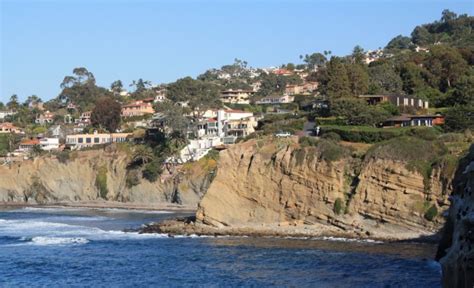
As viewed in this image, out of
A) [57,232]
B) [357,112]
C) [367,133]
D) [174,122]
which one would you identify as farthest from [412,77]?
[57,232]

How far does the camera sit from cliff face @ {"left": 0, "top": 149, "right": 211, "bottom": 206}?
3536 inches

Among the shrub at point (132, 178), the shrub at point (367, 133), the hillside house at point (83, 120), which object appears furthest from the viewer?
the hillside house at point (83, 120)

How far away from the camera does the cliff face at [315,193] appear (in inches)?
2064

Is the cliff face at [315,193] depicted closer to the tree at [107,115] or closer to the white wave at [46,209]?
the white wave at [46,209]

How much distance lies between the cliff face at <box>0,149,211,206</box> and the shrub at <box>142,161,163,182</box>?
0.59 metres

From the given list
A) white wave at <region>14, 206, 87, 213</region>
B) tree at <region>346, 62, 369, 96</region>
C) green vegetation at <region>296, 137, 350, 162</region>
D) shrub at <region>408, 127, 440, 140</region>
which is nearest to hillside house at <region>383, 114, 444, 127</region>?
shrub at <region>408, 127, 440, 140</region>

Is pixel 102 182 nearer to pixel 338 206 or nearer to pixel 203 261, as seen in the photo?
pixel 338 206

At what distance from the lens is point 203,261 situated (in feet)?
146

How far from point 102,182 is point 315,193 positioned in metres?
42.6

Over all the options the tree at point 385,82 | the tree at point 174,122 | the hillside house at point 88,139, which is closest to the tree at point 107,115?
the hillside house at point 88,139

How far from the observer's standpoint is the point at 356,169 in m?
56.5

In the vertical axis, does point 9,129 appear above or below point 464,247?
above

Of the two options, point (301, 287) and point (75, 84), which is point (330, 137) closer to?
point (301, 287)

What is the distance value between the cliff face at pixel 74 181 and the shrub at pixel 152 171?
0.59m
